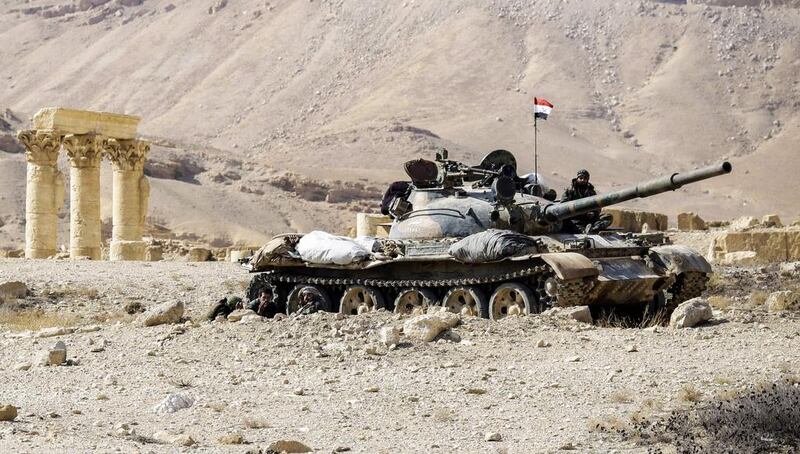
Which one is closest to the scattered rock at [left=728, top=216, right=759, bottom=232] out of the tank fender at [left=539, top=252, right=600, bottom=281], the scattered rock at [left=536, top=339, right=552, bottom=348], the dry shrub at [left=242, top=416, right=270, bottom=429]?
the tank fender at [left=539, top=252, right=600, bottom=281]

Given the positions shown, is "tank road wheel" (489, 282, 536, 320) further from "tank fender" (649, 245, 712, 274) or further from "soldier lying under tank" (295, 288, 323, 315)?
"soldier lying under tank" (295, 288, 323, 315)

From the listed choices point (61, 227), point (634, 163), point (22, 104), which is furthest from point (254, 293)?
point (22, 104)

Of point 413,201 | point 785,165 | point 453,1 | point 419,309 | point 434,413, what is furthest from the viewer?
point 453,1

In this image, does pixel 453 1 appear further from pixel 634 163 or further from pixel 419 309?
pixel 419 309

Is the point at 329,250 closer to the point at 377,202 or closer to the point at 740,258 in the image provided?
the point at 740,258

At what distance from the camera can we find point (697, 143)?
84.7 metres

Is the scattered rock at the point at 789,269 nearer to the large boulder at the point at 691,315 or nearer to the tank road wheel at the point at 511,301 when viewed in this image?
the tank road wheel at the point at 511,301

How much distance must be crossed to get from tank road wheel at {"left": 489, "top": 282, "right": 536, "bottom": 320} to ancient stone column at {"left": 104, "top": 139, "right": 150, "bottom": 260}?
796 inches

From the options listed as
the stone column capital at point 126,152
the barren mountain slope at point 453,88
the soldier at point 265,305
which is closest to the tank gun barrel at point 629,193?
the soldier at point 265,305

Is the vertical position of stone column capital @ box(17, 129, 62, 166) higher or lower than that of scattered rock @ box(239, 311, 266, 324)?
higher

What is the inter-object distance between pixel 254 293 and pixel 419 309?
3.13m

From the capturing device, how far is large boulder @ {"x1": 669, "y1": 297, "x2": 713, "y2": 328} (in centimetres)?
1315

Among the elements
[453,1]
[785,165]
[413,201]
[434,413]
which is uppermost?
[453,1]

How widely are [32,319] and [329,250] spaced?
14.6 feet
